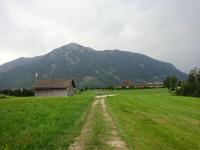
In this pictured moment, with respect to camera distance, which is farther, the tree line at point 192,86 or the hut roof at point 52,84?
the tree line at point 192,86

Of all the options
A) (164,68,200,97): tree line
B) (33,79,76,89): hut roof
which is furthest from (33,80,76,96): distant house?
(164,68,200,97): tree line

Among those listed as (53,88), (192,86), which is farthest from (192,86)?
(53,88)

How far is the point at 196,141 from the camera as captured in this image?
16.6 meters

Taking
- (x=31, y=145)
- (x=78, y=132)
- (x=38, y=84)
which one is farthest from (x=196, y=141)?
(x=38, y=84)

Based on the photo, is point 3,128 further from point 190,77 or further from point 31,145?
point 190,77

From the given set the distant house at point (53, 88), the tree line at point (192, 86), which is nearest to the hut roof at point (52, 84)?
the distant house at point (53, 88)

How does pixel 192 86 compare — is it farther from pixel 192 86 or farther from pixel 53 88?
pixel 53 88

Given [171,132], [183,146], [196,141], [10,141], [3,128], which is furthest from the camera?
[171,132]

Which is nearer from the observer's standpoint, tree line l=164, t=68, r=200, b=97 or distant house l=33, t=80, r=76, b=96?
distant house l=33, t=80, r=76, b=96

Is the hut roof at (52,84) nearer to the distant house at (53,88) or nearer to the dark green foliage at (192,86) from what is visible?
the distant house at (53,88)

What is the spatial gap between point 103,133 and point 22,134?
3.98 m

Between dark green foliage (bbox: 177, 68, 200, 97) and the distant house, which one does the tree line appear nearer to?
dark green foliage (bbox: 177, 68, 200, 97)

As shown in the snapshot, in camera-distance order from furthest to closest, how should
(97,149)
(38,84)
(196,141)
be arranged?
1. (38,84)
2. (196,141)
3. (97,149)

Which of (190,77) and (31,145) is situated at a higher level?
(190,77)
